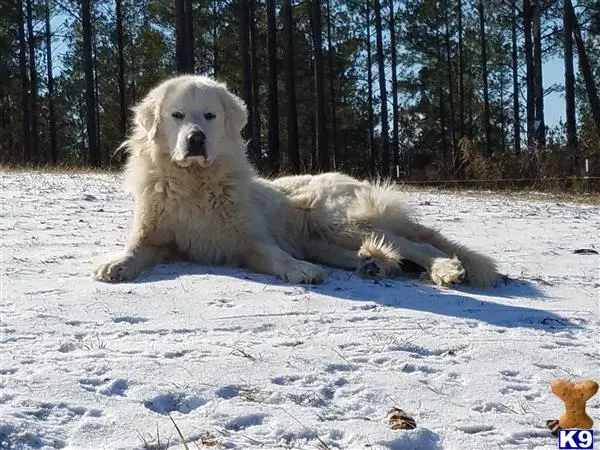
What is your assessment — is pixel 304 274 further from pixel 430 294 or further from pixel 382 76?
pixel 382 76

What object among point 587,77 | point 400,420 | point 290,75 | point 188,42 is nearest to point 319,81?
point 290,75

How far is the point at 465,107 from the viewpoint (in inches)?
1296

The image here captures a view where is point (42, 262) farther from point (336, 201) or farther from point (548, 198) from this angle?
point (548, 198)

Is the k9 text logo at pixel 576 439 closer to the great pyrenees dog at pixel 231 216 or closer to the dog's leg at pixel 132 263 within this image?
the great pyrenees dog at pixel 231 216

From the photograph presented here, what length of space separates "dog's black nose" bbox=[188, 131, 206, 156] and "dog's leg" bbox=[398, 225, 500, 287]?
1.61m

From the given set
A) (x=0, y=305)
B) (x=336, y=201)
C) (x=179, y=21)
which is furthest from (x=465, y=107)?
(x=0, y=305)

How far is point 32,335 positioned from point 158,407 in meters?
0.95

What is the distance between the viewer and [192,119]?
4.50 m

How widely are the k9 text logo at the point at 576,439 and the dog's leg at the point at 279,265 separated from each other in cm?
219

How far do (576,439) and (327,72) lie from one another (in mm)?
27730

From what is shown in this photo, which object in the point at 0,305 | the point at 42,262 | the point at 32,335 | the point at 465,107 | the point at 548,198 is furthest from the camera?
the point at 465,107

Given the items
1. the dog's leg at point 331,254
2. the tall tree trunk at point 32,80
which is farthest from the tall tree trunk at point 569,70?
the tall tree trunk at point 32,80

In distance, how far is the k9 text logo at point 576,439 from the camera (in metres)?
1.90

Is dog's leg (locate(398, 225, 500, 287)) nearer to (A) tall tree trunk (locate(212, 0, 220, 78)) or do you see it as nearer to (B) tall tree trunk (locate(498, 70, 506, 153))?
(A) tall tree trunk (locate(212, 0, 220, 78))
